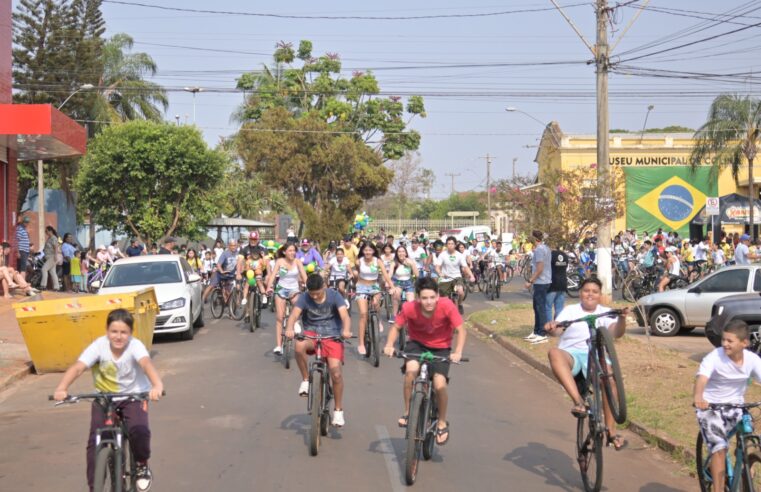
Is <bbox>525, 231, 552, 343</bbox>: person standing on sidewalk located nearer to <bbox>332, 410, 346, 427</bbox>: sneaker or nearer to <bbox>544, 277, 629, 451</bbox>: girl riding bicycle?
<bbox>332, 410, 346, 427</bbox>: sneaker

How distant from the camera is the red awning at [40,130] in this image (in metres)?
22.0

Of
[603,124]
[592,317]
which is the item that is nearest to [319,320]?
[592,317]

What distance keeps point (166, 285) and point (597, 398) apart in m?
11.5

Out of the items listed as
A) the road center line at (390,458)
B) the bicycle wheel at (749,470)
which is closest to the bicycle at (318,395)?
the road center line at (390,458)

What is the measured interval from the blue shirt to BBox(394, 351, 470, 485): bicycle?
1.41 m

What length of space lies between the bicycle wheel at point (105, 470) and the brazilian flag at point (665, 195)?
1830 inches

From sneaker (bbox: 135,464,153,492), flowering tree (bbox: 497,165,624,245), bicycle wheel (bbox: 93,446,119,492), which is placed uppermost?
flowering tree (bbox: 497,165,624,245)

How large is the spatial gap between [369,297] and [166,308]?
437 centimetres

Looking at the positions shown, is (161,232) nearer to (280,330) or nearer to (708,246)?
(708,246)

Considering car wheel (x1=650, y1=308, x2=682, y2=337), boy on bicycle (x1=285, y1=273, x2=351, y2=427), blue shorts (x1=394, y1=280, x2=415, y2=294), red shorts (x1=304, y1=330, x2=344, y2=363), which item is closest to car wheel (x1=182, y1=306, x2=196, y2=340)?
blue shorts (x1=394, y1=280, x2=415, y2=294)

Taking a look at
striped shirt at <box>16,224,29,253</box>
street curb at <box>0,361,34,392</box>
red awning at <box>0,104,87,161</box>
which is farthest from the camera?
striped shirt at <box>16,224,29,253</box>

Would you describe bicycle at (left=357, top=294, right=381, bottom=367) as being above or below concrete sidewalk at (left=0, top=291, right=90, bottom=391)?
above

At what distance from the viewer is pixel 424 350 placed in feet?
26.5

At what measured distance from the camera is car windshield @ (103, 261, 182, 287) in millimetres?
17375
